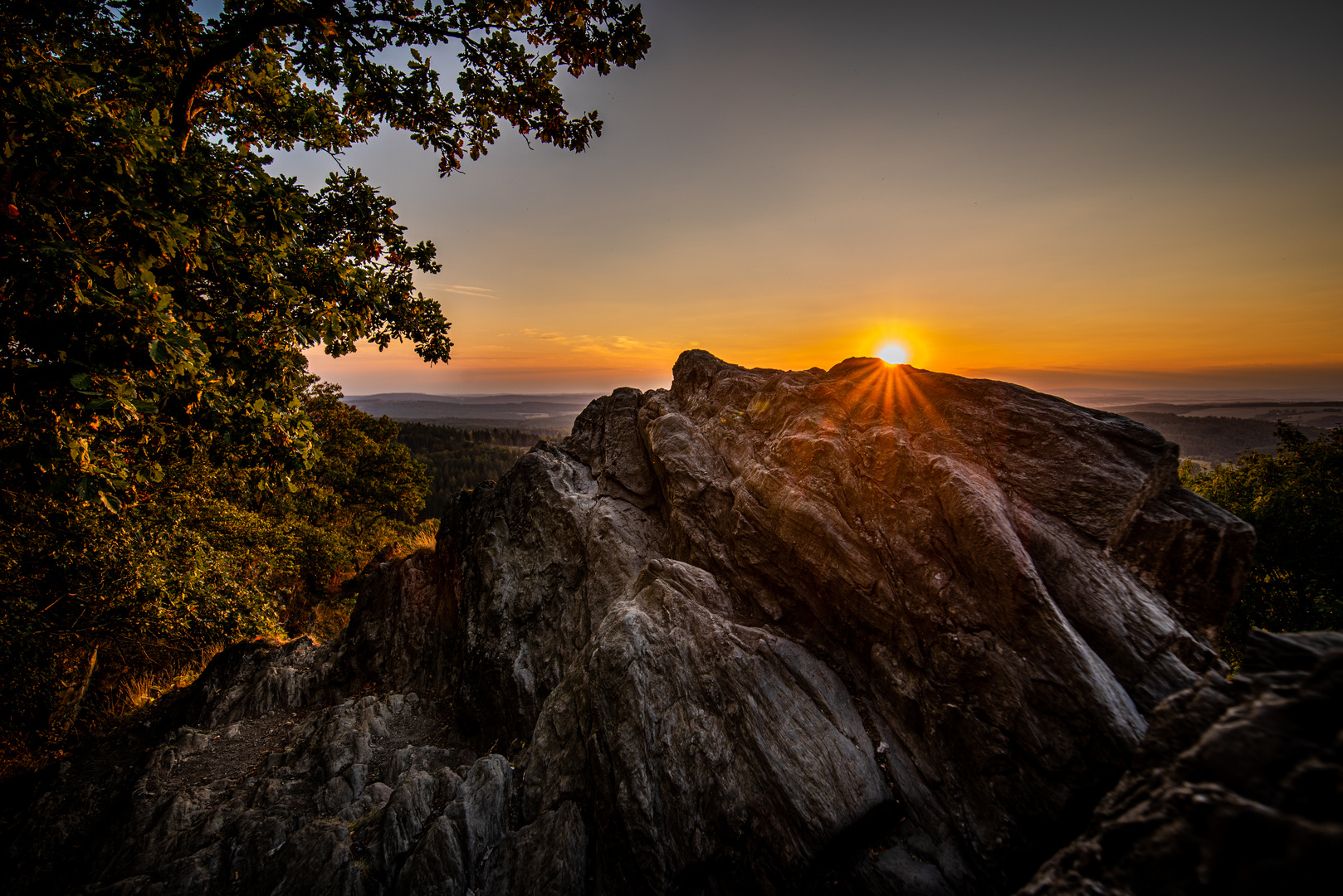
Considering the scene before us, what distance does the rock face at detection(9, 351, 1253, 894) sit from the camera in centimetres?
677

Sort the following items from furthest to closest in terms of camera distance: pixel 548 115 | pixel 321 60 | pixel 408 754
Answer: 1. pixel 408 754
2. pixel 548 115
3. pixel 321 60

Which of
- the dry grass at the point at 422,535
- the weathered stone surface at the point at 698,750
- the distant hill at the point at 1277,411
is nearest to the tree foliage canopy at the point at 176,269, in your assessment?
the weathered stone surface at the point at 698,750

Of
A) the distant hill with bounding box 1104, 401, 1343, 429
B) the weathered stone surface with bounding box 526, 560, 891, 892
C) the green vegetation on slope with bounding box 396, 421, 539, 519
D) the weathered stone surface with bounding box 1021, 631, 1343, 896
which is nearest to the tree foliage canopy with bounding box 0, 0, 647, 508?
the weathered stone surface with bounding box 526, 560, 891, 892

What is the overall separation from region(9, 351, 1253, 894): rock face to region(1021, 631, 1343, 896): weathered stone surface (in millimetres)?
478

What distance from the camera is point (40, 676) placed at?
1030cm

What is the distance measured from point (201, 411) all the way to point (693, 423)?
10.9 metres

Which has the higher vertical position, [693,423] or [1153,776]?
[693,423]

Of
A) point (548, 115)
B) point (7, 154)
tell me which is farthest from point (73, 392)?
point (548, 115)

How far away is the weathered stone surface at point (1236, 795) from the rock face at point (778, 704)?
1.57 feet

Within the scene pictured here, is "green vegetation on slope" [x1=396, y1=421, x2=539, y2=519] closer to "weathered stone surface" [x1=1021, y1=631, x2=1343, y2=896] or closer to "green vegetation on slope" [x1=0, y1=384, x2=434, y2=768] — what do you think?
"green vegetation on slope" [x1=0, y1=384, x2=434, y2=768]

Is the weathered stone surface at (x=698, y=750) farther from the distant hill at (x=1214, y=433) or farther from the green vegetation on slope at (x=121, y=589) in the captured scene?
the distant hill at (x=1214, y=433)

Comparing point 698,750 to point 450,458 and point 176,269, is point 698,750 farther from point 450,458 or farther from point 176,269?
point 450,458

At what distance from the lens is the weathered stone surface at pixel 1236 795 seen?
2.83 metres

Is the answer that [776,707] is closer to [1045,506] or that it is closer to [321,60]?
[1045,506]
